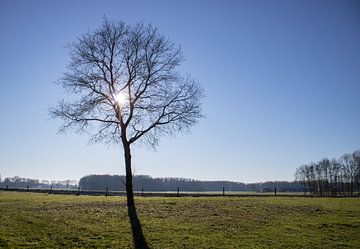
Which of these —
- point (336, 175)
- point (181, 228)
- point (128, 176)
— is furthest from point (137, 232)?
point (336, 175)

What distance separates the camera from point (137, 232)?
55.1 feet

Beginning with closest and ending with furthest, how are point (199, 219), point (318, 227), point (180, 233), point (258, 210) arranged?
point (180, 233), point (318, 227), point (199, 219), point (258, 210)

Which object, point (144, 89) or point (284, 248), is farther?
point (144, 89)

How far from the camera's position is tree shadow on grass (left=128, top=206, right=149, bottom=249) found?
14387 mm

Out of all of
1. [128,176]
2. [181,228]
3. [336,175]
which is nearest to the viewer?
[181,228]

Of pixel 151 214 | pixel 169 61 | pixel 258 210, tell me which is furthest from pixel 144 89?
pixel 258 210

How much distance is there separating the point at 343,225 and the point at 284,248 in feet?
26.8

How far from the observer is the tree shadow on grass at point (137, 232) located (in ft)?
47.2

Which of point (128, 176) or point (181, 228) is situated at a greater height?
point (128, 176)

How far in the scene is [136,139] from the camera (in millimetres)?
29031

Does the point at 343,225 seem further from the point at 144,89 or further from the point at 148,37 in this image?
the point at 148,37

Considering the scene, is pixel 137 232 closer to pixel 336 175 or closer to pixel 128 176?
pixel 128 176

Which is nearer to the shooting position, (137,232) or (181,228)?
(137,232)

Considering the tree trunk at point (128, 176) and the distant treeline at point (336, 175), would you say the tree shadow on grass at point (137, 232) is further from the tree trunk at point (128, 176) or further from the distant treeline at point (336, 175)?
the distant treeline at point (336, 175)
